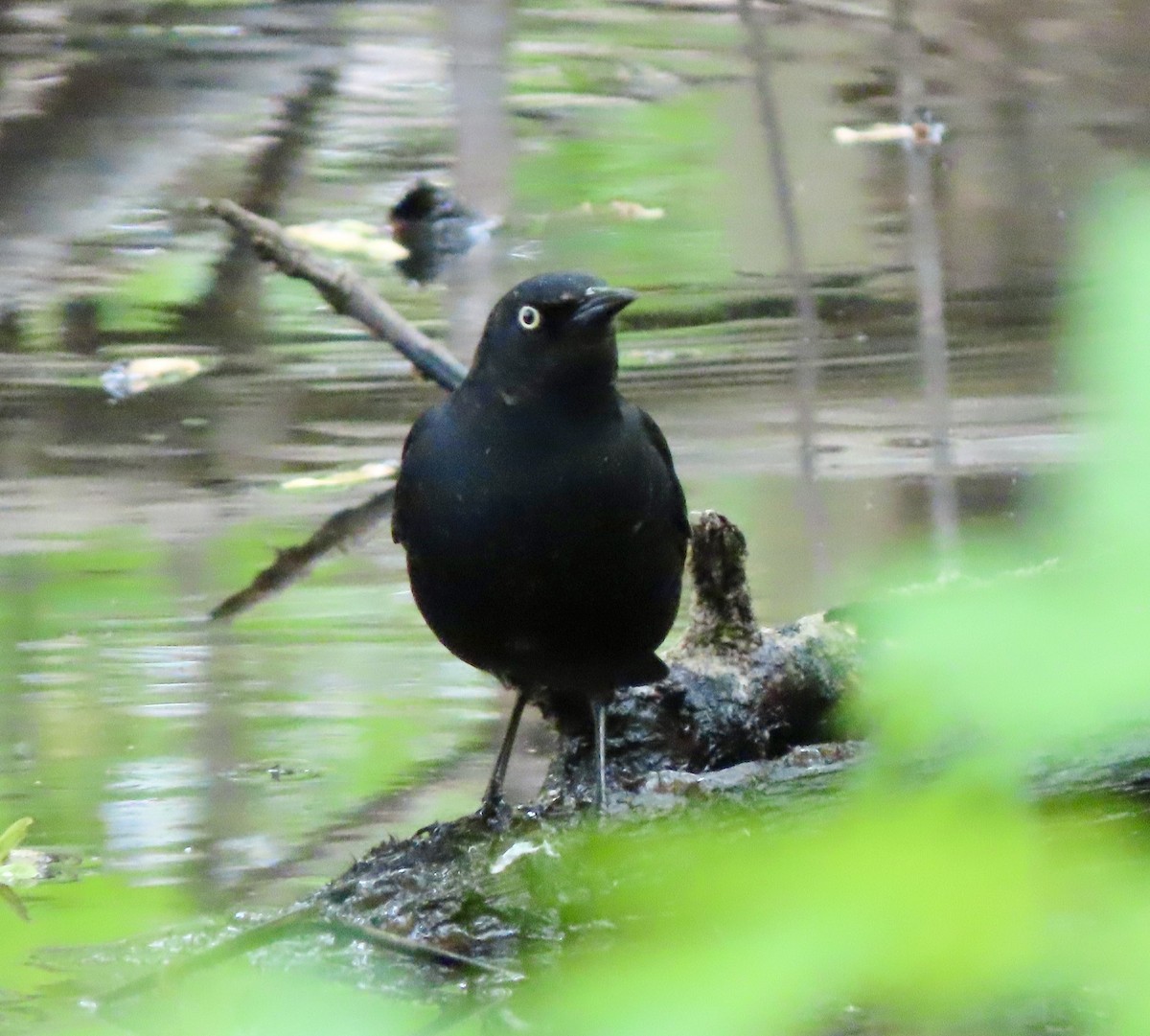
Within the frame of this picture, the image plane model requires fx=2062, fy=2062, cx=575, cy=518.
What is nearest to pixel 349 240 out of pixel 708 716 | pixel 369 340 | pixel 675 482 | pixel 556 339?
pixel 369 340

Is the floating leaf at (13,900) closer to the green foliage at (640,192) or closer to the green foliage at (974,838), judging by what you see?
the green foliage at (974,838)

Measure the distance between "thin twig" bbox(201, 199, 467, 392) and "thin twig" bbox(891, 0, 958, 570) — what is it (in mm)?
1476

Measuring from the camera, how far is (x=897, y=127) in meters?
10.9

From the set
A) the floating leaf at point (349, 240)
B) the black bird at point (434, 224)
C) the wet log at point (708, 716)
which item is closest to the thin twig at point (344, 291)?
the floating leaf at point (349, 240)

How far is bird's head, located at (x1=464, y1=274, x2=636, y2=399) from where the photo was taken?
11.3 ft

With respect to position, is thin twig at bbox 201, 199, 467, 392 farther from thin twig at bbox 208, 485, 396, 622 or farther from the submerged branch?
thin twig at bbox 208, 485, 396, 622

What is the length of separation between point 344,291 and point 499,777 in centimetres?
294

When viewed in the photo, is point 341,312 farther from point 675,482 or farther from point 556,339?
point 556,339

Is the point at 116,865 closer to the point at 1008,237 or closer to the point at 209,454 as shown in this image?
the point at 209,454

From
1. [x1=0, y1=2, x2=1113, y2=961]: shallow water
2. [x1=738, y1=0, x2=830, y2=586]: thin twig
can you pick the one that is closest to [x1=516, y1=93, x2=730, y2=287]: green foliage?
[x1=0, y1=2, x2=1113, y2=961]: shallow water

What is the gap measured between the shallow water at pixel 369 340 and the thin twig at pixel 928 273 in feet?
0.20

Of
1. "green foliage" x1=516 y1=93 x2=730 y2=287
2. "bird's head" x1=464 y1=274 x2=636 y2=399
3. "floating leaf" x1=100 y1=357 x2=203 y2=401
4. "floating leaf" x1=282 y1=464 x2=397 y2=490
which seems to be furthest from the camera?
"green foliage" x1=516 y1=93 x2=730 y2=287

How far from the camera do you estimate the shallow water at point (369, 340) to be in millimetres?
4109

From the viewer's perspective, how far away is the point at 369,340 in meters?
7.56
